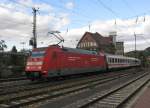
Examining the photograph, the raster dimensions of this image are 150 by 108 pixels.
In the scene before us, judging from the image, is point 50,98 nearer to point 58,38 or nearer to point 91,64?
point 58,38

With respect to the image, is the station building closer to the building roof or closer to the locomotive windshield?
the building roof

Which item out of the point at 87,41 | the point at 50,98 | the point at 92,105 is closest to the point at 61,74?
the point at 50,98

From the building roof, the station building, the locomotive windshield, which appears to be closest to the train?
the locomotive windshield

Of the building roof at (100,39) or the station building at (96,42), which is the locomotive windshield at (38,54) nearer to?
the station building at (96,42)

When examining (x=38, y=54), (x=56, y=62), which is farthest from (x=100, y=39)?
(x=38, y=54)

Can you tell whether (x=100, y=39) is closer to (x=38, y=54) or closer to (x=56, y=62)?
(x=56, y=62)

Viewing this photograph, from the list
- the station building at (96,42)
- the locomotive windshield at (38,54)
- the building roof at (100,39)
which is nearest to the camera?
the locomotive windshield at (38,54)

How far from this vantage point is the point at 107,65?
4384 cm

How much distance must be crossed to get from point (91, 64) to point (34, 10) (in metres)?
13.7

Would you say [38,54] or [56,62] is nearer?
[38,54]

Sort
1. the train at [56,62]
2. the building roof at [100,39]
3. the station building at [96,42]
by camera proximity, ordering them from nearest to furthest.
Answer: the train at [56,62] → the station building at [96,42] → the building roof at [100,39]

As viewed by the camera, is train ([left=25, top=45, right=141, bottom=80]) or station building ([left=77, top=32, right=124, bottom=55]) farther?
station building ([left=77, top=32, right=124, bottom=55])

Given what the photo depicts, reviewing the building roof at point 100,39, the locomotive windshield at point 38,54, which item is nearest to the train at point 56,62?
the locomotive windshield at point 38,54

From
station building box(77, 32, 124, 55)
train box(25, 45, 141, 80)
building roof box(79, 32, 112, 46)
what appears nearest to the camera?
train box(25, 45, 141, 80)
